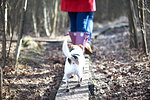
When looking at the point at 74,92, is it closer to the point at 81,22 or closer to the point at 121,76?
the point at 121,76

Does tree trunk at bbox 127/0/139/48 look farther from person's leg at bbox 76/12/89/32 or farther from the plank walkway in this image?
the plank walkway

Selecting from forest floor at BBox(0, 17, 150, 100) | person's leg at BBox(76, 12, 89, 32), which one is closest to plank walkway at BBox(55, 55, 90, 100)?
forest floor at BBox(0, 17, 150, 100)

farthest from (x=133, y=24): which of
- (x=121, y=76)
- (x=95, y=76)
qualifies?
(x=95, y=76)

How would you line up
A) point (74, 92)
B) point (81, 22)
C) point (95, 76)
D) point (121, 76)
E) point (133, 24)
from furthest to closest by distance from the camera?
point (133, 24)
point (81, 22)
point (95, 76)
point (121, 76)
point (74, 92)

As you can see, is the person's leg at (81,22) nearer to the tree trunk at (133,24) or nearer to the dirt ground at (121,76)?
the dirt ground at (121,76)

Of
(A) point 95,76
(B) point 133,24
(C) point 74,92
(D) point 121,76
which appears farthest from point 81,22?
(B) point 133,24

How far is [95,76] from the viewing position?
14.3ft

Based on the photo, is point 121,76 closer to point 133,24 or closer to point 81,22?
point 81,22

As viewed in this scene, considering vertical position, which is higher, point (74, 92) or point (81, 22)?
point (81, 22)

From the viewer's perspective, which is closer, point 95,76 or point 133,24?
point 95,76

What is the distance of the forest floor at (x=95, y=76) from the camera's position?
3.56 meters

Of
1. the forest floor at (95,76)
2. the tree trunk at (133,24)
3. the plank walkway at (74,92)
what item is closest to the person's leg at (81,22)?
the forest floor at (95,76)

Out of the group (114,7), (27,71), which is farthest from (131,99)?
(114,7)

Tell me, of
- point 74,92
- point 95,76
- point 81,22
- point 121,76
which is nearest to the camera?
point 74,92
